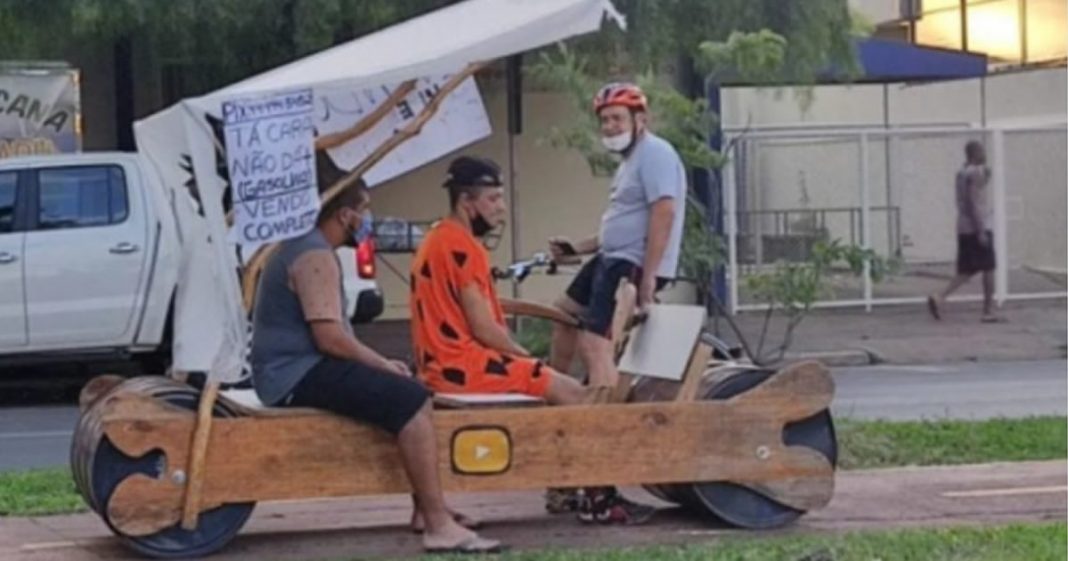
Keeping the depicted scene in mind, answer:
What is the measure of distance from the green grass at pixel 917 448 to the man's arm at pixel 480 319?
2279mm

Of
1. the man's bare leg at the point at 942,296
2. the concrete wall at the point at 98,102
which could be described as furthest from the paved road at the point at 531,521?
the concrete wall at the point at 98,102

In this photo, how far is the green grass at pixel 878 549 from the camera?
7.08 m

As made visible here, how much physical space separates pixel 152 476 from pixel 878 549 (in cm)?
262

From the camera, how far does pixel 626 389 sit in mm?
8172

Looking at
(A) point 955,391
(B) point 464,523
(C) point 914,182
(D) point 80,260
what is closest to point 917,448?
(B) point 464,523

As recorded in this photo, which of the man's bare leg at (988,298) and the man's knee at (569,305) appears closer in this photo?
the man's knee at (569,305)

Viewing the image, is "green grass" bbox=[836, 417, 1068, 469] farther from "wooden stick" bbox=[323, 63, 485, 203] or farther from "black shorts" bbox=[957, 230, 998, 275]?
"black shorts" bbox=[957, 230, 998, 275]

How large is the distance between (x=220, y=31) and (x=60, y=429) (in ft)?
14.8

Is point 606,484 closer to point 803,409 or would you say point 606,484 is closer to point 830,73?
point 803,409

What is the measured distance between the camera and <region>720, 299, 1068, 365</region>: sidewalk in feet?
61.4

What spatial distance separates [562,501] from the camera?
8.42 m

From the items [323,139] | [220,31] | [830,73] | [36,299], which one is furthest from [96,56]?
[323,139]

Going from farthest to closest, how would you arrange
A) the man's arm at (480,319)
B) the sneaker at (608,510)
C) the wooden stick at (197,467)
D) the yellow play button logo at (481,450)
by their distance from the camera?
the sneaker at (608,510)
the man's arm at (480,319)
the yellow play button logo at (481,450)
the wooden stick at (197,467)

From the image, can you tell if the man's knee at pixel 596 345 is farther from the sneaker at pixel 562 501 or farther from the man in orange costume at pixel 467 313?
the sneaker at pixel 562 501
